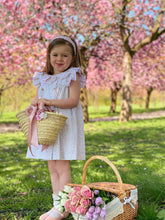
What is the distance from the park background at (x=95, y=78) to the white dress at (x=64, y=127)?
2.32 ft

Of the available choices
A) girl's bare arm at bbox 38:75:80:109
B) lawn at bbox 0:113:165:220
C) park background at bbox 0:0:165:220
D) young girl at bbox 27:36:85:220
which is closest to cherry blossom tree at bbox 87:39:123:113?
park background at bbox 0:0:165:220

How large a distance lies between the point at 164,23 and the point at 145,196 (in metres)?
14.7

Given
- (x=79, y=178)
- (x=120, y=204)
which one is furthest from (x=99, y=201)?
(x=79, y=178)

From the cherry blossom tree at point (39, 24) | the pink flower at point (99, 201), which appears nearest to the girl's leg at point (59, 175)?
the pink flower at point (99, 201)

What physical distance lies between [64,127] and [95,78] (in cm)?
1906

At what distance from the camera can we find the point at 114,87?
911 inches

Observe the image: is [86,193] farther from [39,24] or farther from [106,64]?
[106,64]

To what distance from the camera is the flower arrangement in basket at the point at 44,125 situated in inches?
92.2

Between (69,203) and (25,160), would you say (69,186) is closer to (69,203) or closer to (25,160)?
(69,203)

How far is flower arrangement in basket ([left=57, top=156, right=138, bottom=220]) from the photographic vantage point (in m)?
2.06

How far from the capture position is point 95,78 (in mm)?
21391

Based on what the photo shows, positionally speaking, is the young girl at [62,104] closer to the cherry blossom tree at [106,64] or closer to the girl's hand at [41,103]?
the girl's hand at [41,103]

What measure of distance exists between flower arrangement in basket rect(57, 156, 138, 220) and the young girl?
338mm

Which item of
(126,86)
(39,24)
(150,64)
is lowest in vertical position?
(126,86)
